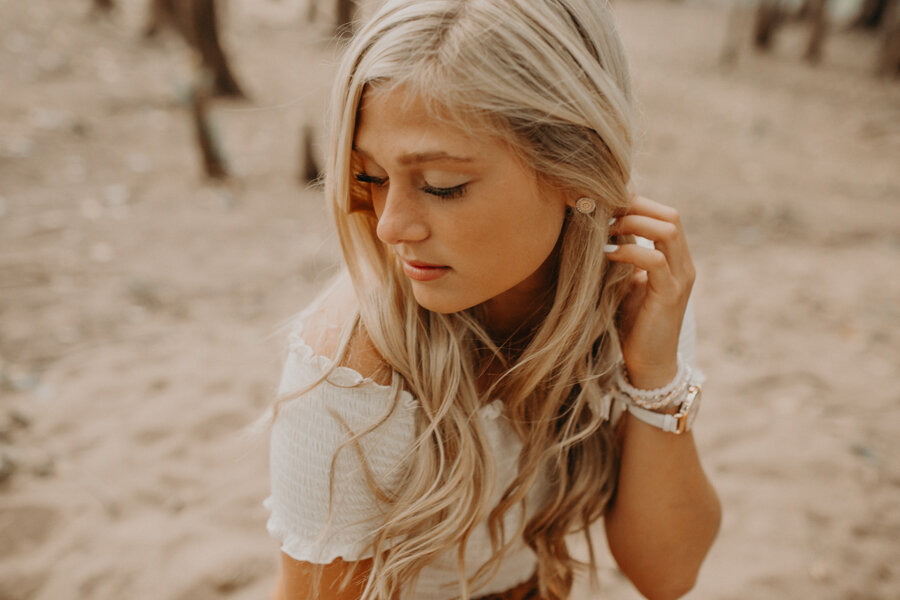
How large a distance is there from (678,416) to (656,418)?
51 millimetres

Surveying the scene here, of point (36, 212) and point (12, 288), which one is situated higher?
point (36, 212)

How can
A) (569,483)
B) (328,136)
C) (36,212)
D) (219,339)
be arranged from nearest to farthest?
(328,136)
(569,483)
(219,339)
(36,212)

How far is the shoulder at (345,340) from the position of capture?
53.5 inches

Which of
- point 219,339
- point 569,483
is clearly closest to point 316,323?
point 569,483

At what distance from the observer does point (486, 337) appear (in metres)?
1.48

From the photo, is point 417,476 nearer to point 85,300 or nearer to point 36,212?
point 85,300

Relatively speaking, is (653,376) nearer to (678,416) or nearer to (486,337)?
(678,416)

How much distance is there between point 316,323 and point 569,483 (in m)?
0.78

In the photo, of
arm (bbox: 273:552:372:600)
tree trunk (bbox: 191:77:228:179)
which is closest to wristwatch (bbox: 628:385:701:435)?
arm (bbox: 273:552:372:600)

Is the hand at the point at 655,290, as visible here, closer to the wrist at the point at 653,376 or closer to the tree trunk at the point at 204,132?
the wrist at the point at 653,376

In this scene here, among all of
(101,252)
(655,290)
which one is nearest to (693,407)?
(655,290)

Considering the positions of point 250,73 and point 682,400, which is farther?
point 250,73

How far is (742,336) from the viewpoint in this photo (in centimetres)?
402

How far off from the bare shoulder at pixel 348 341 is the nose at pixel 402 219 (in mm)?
262
